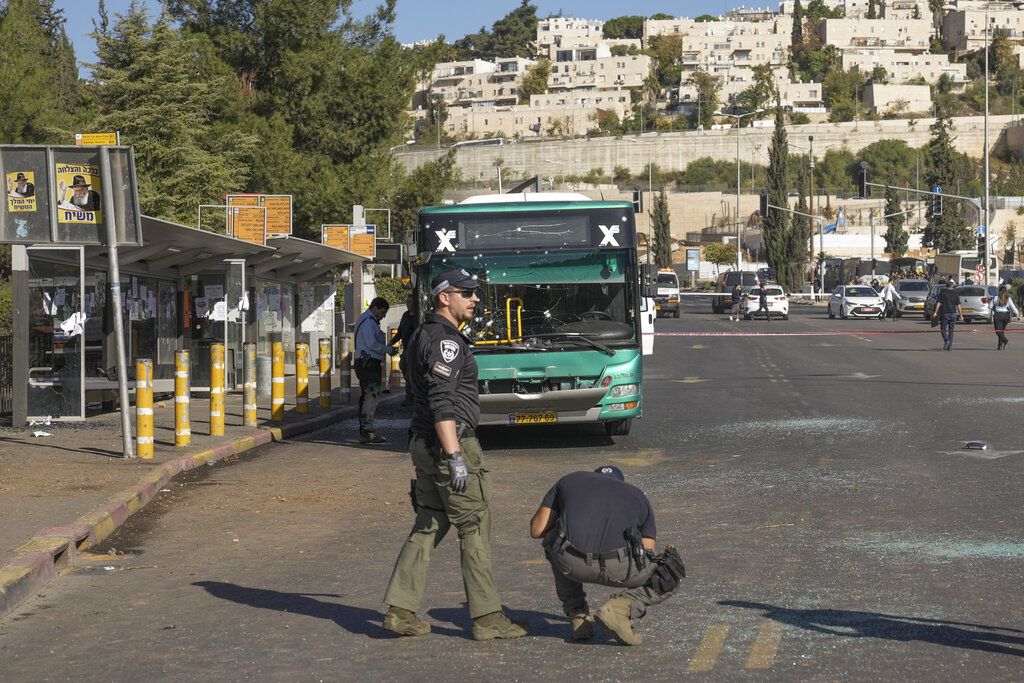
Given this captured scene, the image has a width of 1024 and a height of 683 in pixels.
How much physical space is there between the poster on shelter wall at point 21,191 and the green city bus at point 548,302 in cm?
425

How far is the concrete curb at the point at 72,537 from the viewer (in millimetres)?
8484

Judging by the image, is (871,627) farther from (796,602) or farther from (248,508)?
(248,508)

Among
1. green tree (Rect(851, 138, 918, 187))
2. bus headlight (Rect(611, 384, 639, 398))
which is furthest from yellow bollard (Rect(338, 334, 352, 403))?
green tree (Rect(851, 138, 918, 187))

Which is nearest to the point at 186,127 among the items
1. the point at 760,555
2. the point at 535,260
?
the point at 535,260

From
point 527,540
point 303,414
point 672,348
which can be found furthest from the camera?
point 672,348

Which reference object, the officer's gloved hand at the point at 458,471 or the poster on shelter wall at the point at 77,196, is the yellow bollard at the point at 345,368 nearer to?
the poster on shelter wall at the point at 77,196

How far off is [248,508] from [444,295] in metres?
5.27

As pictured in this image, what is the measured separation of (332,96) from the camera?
1970 inches

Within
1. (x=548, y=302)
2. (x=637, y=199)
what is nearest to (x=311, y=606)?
(x=548, y=302)

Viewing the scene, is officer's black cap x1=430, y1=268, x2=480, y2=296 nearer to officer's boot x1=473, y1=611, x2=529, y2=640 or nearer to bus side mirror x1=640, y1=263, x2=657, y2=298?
officer's boot x1=473, y1=611, x2=529, y2=640

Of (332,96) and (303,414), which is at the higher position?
(332,96)

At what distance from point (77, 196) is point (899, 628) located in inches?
417

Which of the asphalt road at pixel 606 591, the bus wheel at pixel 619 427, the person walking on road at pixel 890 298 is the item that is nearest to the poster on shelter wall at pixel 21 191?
the asphalt road at pixel 606 591

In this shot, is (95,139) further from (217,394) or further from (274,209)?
(274,209)
